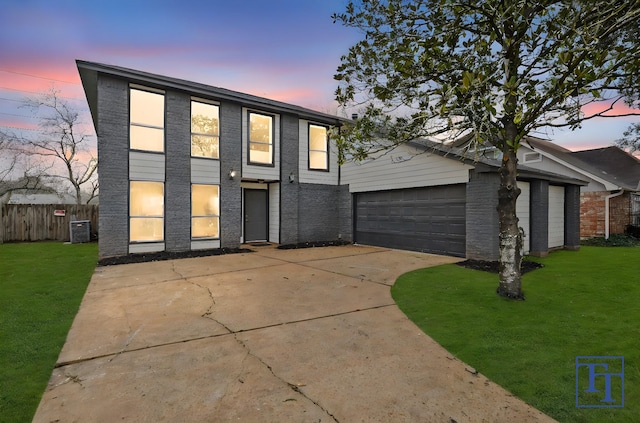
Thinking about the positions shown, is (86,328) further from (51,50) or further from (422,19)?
(51,50)

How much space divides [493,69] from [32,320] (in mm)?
7612

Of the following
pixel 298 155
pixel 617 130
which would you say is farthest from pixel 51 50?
pixel 617 130

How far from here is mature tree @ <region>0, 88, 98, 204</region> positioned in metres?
19.2

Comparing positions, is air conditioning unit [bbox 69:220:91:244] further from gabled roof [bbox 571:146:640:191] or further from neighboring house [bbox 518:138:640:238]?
gabled roof [bbox 571:146:640:191]

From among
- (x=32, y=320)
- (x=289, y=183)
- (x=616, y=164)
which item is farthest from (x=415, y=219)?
(x=616, y=164)

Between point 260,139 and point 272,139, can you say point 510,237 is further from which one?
point 260,139

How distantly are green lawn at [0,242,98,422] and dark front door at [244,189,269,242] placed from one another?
5.32m

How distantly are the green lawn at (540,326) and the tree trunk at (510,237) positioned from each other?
28 centimetres

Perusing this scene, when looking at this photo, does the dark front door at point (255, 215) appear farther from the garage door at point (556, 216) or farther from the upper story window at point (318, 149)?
the garage door at point (556, 216)

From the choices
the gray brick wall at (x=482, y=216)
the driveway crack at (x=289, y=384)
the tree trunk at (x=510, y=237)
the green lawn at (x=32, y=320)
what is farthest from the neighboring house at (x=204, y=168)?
the tree trunk at (x=510, y=237)

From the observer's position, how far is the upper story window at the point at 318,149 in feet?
44.2

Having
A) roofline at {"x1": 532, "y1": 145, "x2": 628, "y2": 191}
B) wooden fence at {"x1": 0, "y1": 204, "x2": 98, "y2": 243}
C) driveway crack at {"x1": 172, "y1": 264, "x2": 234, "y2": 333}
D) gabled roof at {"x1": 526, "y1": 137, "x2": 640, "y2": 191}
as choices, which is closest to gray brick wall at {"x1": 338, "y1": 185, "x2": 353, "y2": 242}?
driveway crack at {"x1": 172, "y1": 264, "x2": 234, "y2": 333}

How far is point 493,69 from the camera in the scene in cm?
517

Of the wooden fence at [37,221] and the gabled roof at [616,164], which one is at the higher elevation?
the gabled roof at [616,164]
